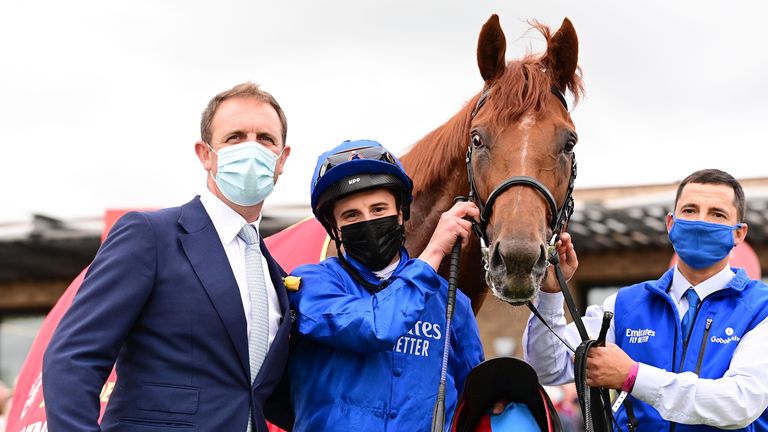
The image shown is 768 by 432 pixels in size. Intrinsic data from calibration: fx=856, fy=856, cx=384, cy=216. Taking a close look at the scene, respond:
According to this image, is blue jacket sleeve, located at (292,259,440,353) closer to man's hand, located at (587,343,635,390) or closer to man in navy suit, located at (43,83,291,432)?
man in navy suit, located at (43,83,291,432)

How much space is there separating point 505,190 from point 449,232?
231 millimetres

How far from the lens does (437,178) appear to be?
343 cm

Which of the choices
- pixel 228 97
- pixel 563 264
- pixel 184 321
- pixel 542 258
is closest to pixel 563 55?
pixel 563 264

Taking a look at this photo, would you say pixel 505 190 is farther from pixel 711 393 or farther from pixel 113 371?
pixel 113 371

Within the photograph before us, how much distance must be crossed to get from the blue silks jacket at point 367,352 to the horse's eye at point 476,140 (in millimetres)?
572

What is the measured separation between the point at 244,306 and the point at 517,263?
0.84 metres

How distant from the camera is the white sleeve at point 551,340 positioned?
10.1ft

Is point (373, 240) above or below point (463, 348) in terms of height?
above

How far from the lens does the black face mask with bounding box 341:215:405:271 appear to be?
2744mm

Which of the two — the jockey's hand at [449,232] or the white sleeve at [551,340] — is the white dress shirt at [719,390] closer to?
the white sleeve at [551,340]

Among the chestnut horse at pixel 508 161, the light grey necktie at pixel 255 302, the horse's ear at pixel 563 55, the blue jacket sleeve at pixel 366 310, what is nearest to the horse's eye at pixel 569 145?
the chestnut horse at pixel 508 161

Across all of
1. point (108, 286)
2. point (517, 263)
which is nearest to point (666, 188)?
point (517, 263)

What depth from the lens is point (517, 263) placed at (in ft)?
8.69

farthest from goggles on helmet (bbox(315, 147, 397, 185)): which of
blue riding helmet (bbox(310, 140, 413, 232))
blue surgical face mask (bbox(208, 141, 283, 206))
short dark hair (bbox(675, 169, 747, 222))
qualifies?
short dark hair (bbox(675, 169, 747, 222))
